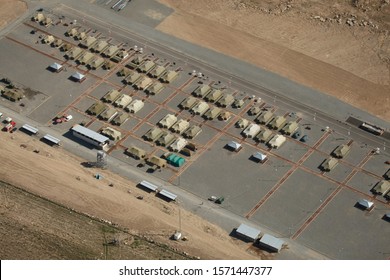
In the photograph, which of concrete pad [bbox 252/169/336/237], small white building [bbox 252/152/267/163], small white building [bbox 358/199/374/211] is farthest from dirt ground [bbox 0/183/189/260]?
small white building [bbox 358/199/374/211]

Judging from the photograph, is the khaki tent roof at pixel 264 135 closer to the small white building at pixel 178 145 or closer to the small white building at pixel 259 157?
the small white building at pixel 259 157

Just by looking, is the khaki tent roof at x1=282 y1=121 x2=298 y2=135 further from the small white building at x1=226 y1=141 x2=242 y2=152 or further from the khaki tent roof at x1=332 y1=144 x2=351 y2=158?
the small white building at x1=226 y1=141 x2=242 y2=152

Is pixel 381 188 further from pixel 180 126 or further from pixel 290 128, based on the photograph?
pixel 180 126

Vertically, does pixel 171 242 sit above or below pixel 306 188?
below

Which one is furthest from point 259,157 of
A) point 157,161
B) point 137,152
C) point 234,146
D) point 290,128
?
point 137,152

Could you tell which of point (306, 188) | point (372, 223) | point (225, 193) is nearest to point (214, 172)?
point (225, 193)

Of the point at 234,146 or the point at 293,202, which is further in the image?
the point at 234,146
